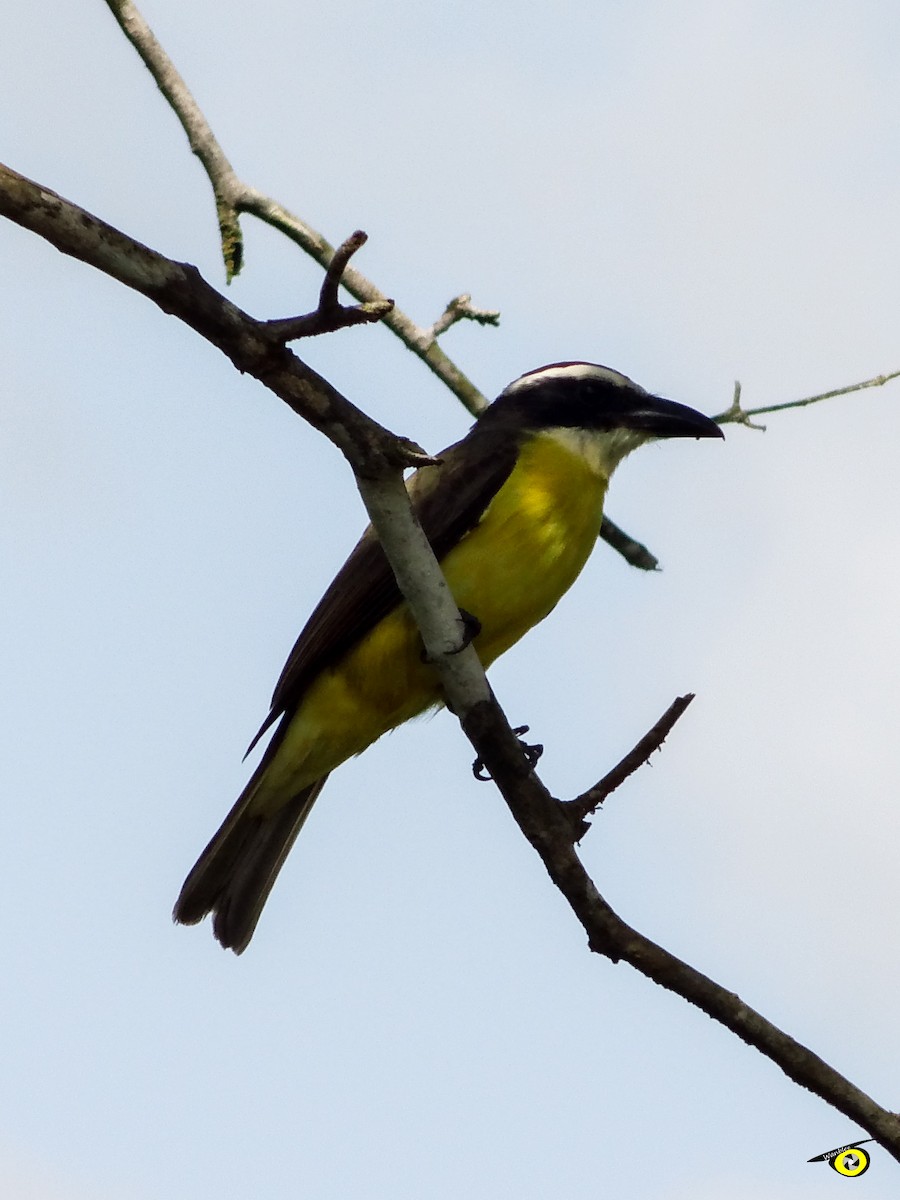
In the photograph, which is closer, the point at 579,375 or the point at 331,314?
the point at 331,314

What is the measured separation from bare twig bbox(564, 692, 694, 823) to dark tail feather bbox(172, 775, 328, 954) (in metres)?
1.90

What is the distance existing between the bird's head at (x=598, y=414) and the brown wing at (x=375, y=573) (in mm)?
462

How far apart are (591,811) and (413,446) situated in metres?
1.39

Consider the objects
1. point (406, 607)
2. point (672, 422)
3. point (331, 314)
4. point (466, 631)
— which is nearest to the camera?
point (331, 314)

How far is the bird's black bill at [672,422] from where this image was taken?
7086 millimetres

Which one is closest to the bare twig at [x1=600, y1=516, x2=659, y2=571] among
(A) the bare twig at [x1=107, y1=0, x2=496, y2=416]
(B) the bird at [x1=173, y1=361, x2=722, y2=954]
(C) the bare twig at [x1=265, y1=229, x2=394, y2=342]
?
(B) the bird at [x1=173, y1=361, x2=722, y2=954]

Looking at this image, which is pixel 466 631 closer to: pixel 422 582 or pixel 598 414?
pixel 422 582

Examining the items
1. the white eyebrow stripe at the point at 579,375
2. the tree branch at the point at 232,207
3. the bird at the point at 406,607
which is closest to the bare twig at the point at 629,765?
the bird at the point at 406,607

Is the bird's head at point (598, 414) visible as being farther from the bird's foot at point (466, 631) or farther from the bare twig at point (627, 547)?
the bird's foot at point (466, 631)

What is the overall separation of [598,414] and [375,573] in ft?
4.80

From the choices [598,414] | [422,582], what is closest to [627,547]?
[598,414]

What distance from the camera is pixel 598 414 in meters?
7.11

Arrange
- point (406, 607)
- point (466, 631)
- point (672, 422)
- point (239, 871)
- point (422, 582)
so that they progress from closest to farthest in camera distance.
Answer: point (422, 582)
point (466, 631)
point (406, 607)
point (239, 871)
point (672, 422)

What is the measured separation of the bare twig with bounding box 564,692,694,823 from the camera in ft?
16.1
